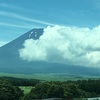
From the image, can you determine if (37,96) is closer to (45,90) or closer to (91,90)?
(45,90)

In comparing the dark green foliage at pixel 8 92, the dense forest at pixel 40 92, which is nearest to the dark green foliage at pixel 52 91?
the dense forest at pixel 40 92

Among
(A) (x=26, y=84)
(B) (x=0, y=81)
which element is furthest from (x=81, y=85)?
(B) (x=0, y=81)

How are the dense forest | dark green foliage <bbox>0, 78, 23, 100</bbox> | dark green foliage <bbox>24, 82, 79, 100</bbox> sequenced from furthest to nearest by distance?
dark green foliage <bbox>24, 82, 79, 100</bbox>
the dense forest
dark green foliage <bbox>0, 78, 23, 100</bbox>

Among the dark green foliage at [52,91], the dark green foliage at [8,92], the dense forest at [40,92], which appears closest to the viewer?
the dark green foliage at [8,92]

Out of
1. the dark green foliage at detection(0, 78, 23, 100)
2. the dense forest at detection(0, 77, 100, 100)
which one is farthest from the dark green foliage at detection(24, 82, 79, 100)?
the dark green foliage at detection(0, 78, 23, 100)

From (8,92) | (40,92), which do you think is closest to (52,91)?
(40,92)

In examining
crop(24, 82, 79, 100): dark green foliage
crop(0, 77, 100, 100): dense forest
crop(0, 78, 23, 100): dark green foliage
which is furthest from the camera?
crop(24, 82, 79, 100): dark green foliage

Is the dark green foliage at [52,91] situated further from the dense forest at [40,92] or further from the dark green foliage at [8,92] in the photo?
the dark green foliage at [8,92]

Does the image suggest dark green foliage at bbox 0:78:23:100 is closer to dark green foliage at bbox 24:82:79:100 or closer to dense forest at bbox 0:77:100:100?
dense forest at bbox 0:77:100:100

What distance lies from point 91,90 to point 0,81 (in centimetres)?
3852

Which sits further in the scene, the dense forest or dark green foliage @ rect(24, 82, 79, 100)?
dark green foliage @ rect(24, 82, 79, 100)

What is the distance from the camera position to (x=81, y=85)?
10256 centimetres

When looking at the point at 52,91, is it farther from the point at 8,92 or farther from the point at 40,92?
the point at 8,92

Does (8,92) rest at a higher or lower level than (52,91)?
lower
